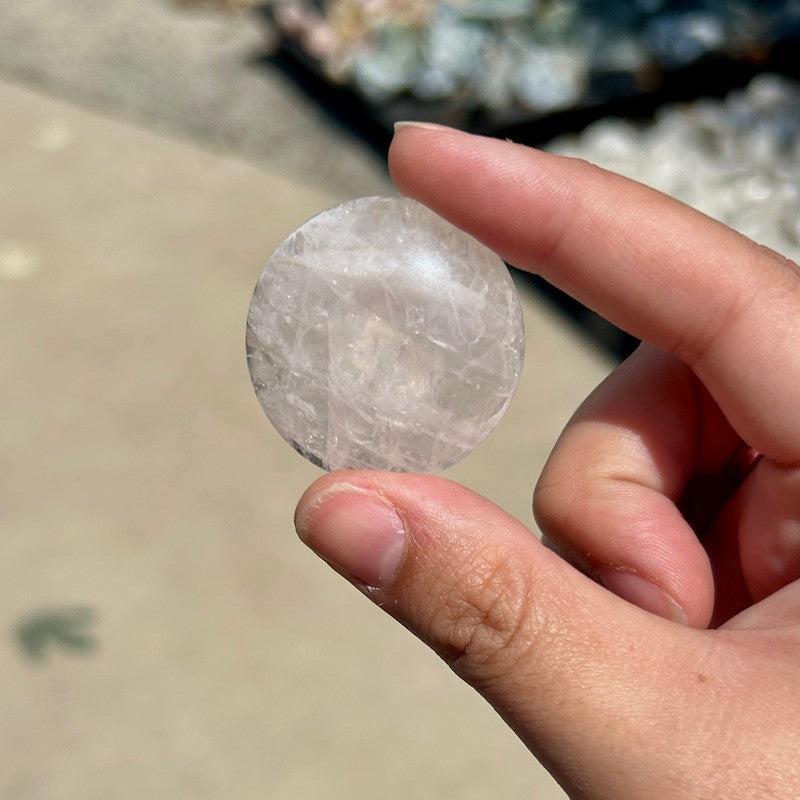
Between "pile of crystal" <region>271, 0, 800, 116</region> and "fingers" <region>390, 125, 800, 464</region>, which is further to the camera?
"pile of crystal" <region>271, 0, 800, 116</region>

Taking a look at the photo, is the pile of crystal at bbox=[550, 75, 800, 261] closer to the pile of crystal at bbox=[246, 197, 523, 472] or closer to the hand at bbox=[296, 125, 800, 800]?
the hand at bbox=[296, 125, 800, 800]

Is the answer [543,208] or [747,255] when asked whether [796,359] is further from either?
[543,208]

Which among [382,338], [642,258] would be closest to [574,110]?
[642,258]

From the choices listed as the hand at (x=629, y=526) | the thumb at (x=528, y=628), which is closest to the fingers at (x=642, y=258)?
the hand at (x=629, y=526)

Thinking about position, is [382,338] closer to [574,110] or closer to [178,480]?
[178,480]

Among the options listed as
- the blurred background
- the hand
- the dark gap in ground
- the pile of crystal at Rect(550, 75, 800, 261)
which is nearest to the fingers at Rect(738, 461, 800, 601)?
the hand

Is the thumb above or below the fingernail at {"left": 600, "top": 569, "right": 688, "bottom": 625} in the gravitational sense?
above

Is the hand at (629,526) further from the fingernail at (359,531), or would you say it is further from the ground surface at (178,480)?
the ground surface at (178,480)
